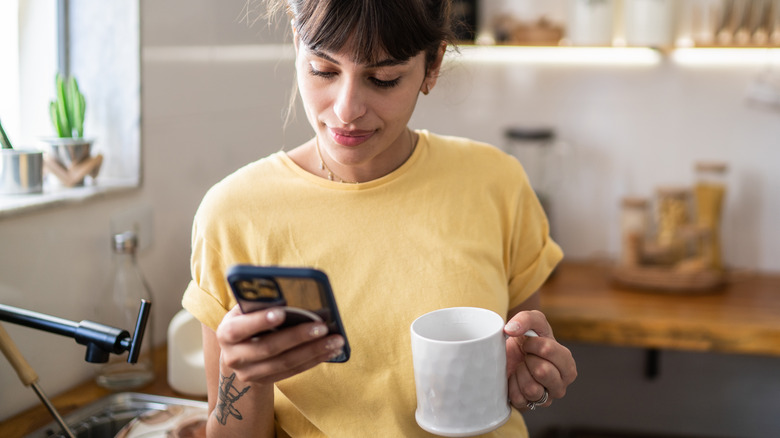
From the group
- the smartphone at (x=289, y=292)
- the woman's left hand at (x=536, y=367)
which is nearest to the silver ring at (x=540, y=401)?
the woman's left hand at (x=536, y=367)

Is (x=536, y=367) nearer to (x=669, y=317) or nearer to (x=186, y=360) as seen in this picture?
(x=186, y=360)

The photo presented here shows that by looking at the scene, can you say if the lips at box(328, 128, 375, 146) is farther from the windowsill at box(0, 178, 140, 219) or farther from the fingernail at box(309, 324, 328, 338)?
the windowsill at box(0, 178, 140, 219)

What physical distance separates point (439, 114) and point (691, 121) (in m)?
0.77

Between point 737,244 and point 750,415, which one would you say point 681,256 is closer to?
point 737,244

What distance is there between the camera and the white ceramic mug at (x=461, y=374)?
31.4 inches

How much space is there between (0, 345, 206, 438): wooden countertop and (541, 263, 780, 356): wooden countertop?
3.08ft

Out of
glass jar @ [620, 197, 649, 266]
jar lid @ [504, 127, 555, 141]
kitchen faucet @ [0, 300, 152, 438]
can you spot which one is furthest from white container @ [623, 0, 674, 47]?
kitchen faucet @ [0, 300, 152, 438]

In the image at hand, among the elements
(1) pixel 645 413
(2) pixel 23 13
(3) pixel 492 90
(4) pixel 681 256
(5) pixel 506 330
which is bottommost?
(1) pixel 645 413

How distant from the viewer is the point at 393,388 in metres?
1.01

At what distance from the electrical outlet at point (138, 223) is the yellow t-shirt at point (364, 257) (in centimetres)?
49

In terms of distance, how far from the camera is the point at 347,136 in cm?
95

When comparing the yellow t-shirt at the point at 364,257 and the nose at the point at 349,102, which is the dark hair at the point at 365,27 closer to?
the nose at the point at 349,102

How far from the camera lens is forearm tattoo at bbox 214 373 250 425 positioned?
966 mm

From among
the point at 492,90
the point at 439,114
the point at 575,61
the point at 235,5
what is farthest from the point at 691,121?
the point at 235,5
